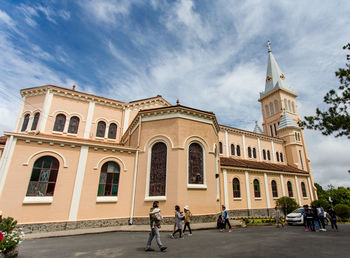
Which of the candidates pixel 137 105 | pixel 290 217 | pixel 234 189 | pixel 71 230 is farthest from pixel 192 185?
pixel 137 105

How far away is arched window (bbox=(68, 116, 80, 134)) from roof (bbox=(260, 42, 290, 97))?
39376 mm

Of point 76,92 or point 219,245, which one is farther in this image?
point 76,92

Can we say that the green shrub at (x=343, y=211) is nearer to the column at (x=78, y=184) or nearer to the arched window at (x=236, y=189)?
Answer: the arched window at (x=236, y=189)

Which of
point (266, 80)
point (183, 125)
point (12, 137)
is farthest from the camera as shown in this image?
point (266, 80)

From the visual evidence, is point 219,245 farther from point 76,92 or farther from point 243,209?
point 76,92

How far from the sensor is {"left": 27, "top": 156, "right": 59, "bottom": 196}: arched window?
10406 mm

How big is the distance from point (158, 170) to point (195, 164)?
8.52ft

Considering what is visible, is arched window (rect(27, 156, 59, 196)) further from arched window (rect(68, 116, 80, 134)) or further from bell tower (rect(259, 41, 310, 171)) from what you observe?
bell tower (rect(259, 41, 310, 171))

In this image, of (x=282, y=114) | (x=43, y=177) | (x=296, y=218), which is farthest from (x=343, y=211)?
(x=43, y=177)

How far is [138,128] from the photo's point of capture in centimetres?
1423

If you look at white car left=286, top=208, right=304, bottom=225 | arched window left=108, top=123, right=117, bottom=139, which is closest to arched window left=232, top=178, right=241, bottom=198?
white car left=286, top=208, right=304, bottom=225

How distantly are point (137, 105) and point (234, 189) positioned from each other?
14698 millimetres

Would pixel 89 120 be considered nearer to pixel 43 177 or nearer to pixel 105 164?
pixel 105 164

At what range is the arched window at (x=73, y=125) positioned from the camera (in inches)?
724
